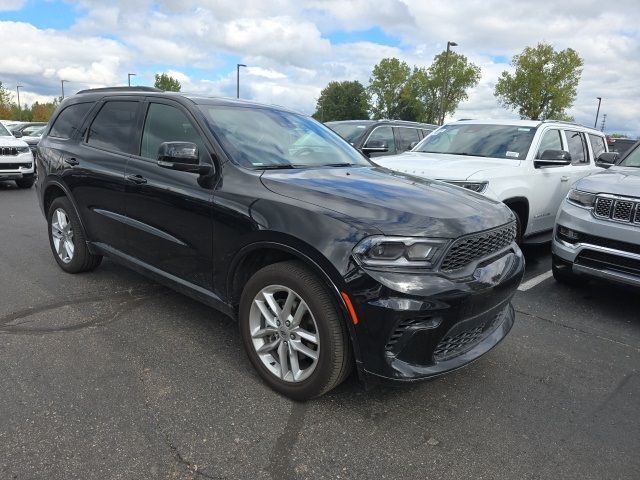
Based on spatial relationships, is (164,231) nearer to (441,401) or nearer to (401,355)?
(401,355)

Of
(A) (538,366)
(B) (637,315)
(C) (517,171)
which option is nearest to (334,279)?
(A) (538,366)

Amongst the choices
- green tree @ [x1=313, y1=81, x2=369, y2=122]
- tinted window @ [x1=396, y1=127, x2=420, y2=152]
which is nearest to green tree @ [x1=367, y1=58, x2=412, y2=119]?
green tree @ [x1=313, y1=81, x2=369, y2=122]

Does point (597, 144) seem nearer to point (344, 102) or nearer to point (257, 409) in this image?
point (257, 409)

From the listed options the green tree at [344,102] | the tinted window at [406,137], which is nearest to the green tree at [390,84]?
the green tree at [344,102]

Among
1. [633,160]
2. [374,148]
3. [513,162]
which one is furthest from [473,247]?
[633,160]

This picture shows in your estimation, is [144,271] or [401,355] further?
[144,271]

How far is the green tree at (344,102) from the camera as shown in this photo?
8512 centimetres

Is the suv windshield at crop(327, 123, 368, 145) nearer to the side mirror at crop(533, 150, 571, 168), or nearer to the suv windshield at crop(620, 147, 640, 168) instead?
the side mirror at crop(533, 150, 571, 168)

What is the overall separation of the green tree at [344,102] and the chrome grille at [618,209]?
80.6 metres

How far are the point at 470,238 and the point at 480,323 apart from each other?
0.50 metres

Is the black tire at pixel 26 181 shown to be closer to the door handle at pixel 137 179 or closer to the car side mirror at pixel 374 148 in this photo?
the car side mirror at pixel 374 148

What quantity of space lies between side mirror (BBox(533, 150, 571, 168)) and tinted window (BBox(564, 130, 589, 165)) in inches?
48.0

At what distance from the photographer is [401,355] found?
2.58 meters

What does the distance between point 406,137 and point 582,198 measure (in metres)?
5.84
